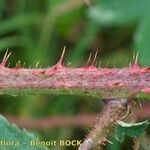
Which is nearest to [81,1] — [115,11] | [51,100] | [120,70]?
[115,11]

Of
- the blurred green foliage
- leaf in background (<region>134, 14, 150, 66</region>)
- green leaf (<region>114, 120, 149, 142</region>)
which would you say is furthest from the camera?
the blurred green foliage

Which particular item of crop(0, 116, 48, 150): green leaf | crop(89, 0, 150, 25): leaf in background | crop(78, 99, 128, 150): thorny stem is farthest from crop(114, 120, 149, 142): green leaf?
crop(89, 0, 150, 25): leaf in background

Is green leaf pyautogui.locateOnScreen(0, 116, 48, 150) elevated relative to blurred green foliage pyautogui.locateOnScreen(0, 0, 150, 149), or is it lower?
lower

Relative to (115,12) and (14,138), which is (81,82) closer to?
(14,138)

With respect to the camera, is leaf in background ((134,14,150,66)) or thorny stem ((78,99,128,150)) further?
leaf in background ((134,14,150,66))

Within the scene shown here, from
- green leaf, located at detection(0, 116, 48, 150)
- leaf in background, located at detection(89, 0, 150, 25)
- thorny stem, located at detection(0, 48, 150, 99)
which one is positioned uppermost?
leaf in background, located at detection(89, 0, 150, 25)

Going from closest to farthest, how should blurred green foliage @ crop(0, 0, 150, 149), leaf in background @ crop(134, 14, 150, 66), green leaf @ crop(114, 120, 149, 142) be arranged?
1. green leaf @ crop(114, 120, 149, 142)
2. leaf in background @ crop(134, 14, 150, 66)
3. blurred green foliage @ crop(0, 0, 150, 149)

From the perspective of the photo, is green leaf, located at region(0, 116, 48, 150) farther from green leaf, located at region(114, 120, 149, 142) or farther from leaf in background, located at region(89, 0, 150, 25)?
leaf in background, located at region(89, 0, 150, 25)

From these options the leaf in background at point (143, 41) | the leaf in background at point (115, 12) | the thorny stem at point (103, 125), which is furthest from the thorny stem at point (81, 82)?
the leaf in background at point (115, 12)
